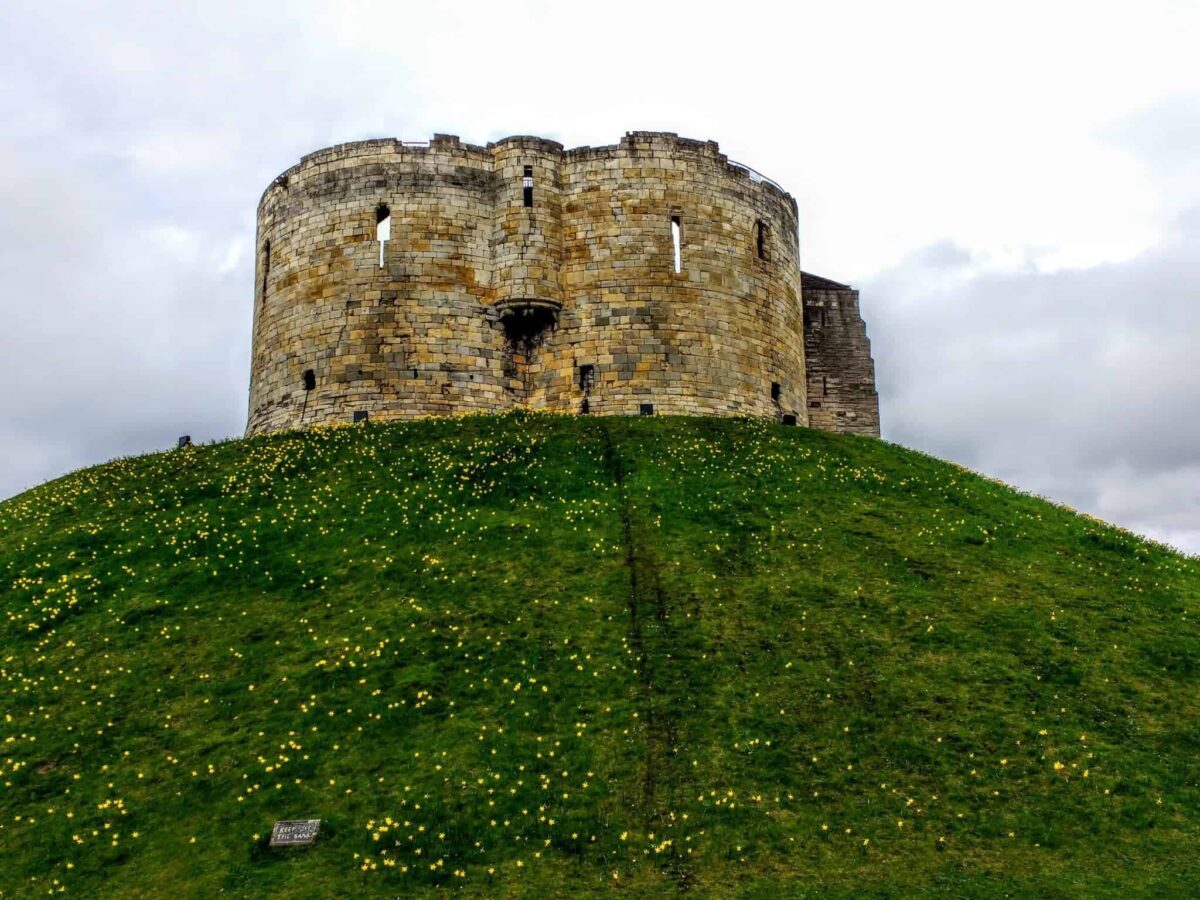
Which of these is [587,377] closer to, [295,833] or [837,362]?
[837,362]

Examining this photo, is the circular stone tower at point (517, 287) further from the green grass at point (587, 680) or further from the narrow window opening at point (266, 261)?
the green grass at point (587, 680)

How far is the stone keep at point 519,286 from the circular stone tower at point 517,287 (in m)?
0.05

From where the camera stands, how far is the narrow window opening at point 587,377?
38.3 meters

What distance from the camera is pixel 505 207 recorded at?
3997 cm

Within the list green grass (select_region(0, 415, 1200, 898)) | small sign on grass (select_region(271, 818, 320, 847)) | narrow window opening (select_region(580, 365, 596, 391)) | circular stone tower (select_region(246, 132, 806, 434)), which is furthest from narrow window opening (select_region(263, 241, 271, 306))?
small sign on grass (select_region(271, 818, 320, 847))

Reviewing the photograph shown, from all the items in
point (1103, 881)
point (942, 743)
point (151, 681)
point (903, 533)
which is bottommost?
point (1103, 881)

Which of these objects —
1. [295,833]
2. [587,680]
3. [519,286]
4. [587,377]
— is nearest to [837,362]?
[587,377]

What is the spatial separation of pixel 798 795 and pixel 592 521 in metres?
10.8

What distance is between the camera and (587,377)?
3847 cm

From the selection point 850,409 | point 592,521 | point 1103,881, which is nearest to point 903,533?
point 592,521

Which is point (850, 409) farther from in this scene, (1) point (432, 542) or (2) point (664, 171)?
(1) point (432, 542)

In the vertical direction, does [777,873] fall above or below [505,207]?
below

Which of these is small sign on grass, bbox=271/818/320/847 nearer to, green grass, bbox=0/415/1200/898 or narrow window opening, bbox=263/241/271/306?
green grass, bbox=0/415/1200/898

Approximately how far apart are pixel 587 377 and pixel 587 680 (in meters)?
17.3
